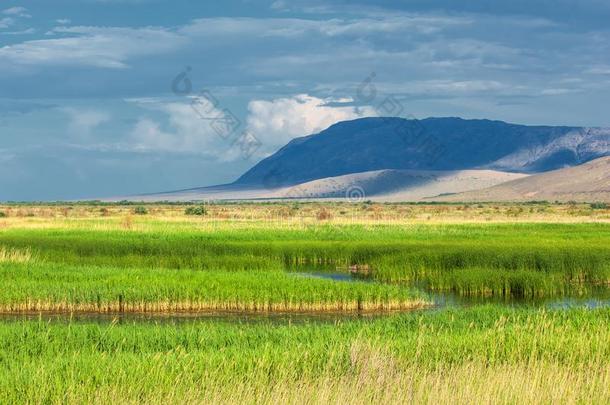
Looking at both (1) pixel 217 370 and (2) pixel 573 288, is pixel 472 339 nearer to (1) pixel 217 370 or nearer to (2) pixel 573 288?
(1) pixel 217 370

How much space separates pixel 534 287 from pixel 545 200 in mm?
147023

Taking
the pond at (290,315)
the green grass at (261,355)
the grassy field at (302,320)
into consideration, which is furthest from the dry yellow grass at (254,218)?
the green grass at (261,355)

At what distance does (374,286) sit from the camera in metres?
25.9

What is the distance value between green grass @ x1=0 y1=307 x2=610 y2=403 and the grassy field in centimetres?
4

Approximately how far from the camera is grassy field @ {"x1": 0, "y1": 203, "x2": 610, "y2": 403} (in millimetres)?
11242

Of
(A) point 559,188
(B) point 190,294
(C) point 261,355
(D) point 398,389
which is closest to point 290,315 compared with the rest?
(B) point 190,294

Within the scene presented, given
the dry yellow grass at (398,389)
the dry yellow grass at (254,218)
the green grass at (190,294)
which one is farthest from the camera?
the dry yellow grass at (254,218)

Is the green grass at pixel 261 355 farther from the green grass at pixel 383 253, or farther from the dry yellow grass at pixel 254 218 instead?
the dry yellow grass at pixel 254 218

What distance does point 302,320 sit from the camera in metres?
22.5

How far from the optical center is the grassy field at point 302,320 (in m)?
11.2

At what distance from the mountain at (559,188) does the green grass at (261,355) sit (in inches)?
5849

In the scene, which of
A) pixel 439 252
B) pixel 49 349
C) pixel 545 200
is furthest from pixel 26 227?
pixel 545 200

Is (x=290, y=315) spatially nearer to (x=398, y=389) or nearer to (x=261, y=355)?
(x=261, y=355)

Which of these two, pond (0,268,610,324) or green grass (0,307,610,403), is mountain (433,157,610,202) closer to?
pond (0,268,610,324)
